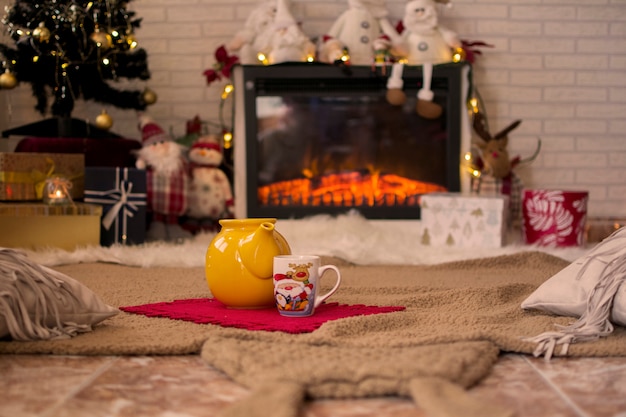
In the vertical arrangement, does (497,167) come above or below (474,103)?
below

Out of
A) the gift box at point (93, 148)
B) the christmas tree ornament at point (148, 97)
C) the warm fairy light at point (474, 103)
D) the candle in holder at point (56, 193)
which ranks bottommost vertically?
the candle in holder at point (56, 193)

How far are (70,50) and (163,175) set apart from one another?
680 millimetres

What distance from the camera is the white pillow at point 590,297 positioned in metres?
1.16

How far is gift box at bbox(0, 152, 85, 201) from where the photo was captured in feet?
8.76

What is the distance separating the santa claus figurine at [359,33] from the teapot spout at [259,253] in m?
2.03

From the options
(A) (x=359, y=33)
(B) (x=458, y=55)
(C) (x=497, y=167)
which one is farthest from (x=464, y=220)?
(A) (x=359, y=33)

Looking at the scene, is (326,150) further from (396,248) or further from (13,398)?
(13,398)

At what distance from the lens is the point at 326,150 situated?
3.20m

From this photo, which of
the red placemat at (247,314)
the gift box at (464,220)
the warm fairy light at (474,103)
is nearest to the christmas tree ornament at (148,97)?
the gift box at (464,220)

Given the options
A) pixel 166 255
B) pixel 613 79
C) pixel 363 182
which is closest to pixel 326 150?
pixel 363 182

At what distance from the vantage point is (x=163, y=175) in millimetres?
3047

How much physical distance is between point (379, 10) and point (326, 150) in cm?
72

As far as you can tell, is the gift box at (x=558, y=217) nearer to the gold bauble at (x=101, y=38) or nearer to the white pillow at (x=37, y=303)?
the gold bauble at (x=101, y=38)

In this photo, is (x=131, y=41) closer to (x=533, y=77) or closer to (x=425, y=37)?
(x=425, y=37)
